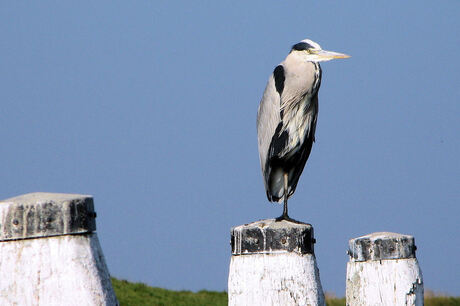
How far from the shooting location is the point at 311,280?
128 inches

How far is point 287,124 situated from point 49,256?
4690 mm

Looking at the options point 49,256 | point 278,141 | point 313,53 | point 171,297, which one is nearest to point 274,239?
point 49,256

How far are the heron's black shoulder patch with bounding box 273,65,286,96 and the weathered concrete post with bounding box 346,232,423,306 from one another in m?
1.64

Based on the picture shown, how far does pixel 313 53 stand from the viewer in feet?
22.3

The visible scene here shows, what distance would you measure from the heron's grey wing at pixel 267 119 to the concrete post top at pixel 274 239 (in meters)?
3.11

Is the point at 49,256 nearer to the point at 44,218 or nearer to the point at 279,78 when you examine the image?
the point at 44,218

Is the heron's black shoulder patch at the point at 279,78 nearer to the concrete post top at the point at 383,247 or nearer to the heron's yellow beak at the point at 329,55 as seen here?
the heron's yellow beak at the point at 329,55

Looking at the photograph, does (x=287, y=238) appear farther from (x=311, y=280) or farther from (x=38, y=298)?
(x=38, y=298)

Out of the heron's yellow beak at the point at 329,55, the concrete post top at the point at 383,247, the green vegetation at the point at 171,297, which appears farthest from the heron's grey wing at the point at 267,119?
the green vegetation at the point at 171,297

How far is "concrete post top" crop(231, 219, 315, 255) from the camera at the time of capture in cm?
331

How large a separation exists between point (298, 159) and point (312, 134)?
0.32 m

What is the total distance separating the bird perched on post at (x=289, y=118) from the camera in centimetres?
654

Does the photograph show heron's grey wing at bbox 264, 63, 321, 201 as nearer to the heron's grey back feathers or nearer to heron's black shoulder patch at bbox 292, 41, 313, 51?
the heron's grey back feathers

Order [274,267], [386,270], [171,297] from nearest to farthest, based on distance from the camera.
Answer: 1. [274,267]
2. [386,270]
3. [171,297]
